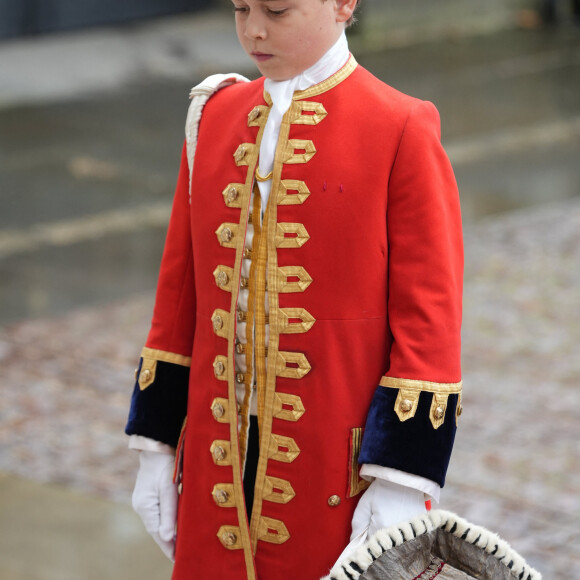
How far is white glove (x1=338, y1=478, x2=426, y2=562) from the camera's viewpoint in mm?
2350

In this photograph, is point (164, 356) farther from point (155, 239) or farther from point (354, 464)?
point (155, 239)

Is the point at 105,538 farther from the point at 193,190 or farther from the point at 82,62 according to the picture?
the point at 82,62

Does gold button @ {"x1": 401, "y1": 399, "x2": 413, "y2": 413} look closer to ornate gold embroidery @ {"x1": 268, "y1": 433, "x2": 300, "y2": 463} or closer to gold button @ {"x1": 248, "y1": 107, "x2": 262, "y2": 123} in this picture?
ornate gold embroidery @ {"x1": 268, "y1": 433, "x2": 300, "y2": 463}

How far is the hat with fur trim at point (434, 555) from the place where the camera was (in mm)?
2232

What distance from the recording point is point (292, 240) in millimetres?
2400

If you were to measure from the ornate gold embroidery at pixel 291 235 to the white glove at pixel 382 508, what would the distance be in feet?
1.67

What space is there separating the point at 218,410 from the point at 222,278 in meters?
0.28

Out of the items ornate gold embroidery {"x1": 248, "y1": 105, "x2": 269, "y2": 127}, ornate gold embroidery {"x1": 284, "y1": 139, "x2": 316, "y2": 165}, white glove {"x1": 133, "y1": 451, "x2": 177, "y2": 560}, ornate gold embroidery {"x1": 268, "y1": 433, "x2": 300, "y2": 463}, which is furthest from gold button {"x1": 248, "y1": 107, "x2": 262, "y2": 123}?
white glove {"x1": 133, "y1": 451, "x2": 177, "y2": 560}

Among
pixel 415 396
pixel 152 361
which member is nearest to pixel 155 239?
pixel 152 361

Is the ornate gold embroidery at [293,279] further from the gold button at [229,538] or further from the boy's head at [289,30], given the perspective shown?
the gold button at [229,538]

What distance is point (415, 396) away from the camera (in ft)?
7.70

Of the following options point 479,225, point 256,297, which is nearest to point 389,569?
point 256,297

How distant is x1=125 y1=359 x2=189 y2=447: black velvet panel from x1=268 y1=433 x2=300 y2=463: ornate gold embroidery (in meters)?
0.29

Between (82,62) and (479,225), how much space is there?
6.64m
